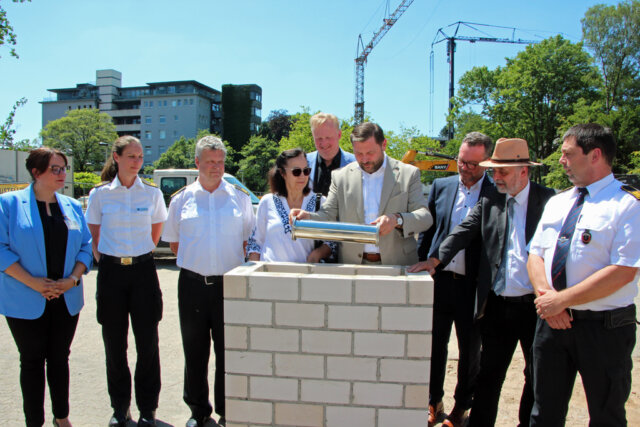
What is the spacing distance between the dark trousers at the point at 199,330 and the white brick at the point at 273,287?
1.07 meters

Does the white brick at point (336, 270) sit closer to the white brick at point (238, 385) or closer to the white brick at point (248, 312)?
the white brick at point (248, 312)

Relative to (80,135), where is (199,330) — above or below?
below

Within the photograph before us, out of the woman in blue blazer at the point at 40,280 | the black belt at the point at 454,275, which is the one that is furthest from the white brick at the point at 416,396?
the woman in blue blazer at the point at 40,280

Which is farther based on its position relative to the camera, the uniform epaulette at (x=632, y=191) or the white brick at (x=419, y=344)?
the uniform epaulette at (x=632, y=191)

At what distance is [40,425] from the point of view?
2.89m

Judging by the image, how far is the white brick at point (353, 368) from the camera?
6.70 feet

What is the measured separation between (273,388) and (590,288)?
1656 millimetres

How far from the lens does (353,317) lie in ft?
6.63

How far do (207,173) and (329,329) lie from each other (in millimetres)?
1603

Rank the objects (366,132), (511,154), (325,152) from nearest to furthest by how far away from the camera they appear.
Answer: (366,132) → (511,154) → (325,152)

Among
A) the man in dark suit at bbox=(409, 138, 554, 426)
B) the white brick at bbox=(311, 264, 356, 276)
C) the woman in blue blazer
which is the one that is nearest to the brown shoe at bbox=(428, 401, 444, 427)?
the man in dark suit at bbox=(409, 138, 554, 426)

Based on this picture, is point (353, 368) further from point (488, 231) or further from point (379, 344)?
point (488, 231)

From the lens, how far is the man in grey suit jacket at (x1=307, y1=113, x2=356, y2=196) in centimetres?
342

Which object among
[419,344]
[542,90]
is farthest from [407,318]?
[542,90]
